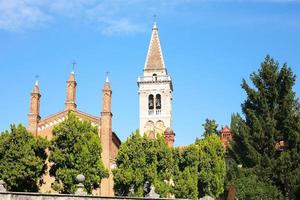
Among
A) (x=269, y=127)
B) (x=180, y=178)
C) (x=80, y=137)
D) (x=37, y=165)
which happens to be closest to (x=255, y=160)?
(x=269, y=127)

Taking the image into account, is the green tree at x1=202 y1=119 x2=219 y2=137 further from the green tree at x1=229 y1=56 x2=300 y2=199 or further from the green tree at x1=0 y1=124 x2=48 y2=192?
the green tree at x1=0 y1=124 x2=48 y2=192

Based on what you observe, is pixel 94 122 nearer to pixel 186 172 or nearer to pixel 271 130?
pixel 186 172

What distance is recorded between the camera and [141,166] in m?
31.9

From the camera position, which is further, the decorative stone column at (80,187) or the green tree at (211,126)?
the green tree at (211,126)

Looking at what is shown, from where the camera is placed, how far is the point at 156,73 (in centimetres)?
7200

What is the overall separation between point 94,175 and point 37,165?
3843mm

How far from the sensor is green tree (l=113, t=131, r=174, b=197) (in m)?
31.3

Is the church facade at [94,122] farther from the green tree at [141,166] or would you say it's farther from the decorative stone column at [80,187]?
the decorative stone column at [80,187]

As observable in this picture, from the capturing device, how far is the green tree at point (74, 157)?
95.9ft

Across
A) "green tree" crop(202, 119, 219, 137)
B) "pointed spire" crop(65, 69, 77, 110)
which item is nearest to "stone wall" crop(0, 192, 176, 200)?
"pointed spire" crop(65, 69, 77, 110)

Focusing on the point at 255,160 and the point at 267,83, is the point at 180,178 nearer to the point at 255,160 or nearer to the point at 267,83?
the point at 255,160

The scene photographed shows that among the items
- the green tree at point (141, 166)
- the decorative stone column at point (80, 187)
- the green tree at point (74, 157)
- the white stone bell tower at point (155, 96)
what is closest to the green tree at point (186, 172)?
the green tree at point (141, 166)

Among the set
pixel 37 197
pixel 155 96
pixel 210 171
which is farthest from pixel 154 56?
pixel 37 197

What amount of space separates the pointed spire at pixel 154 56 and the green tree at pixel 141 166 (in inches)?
1544
